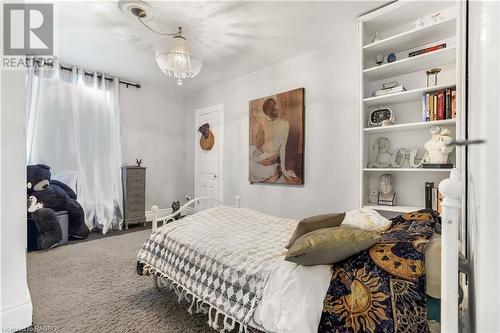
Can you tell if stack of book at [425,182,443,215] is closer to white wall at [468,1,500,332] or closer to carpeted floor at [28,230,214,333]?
white wall at [468,1,500,332]

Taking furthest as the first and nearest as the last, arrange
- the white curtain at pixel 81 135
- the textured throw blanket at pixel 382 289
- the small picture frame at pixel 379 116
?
1. the white curtain at pixel 81 135
2. the small picture frame at pixel 379 116
3. the textured throw blanket at pixel 382 289

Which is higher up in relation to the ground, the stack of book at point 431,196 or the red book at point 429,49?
the red book at point 429,49

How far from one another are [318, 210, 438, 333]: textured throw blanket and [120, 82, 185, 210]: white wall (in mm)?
4437

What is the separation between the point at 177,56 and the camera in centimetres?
241

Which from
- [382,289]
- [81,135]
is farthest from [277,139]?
[81,135]

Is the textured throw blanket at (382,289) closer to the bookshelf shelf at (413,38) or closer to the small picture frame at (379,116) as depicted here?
the small picture frame at (379,116)

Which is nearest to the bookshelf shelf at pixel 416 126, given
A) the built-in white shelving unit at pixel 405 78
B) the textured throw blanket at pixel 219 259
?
the built-in white shelving unit at pixel 405 78

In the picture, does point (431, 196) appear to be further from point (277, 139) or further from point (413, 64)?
point (277, 139)

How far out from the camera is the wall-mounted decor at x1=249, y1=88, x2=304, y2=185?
3445mm

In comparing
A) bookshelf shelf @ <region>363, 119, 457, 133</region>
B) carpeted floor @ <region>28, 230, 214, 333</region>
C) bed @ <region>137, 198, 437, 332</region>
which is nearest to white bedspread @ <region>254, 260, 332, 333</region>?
bed @ <region>137, 198, 437, 332</region>

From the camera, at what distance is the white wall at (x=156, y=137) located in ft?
15.3

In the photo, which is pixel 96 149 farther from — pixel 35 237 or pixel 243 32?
pixel 243 32

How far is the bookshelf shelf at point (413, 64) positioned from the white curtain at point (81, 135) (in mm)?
3971

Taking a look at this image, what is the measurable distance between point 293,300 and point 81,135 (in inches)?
164
